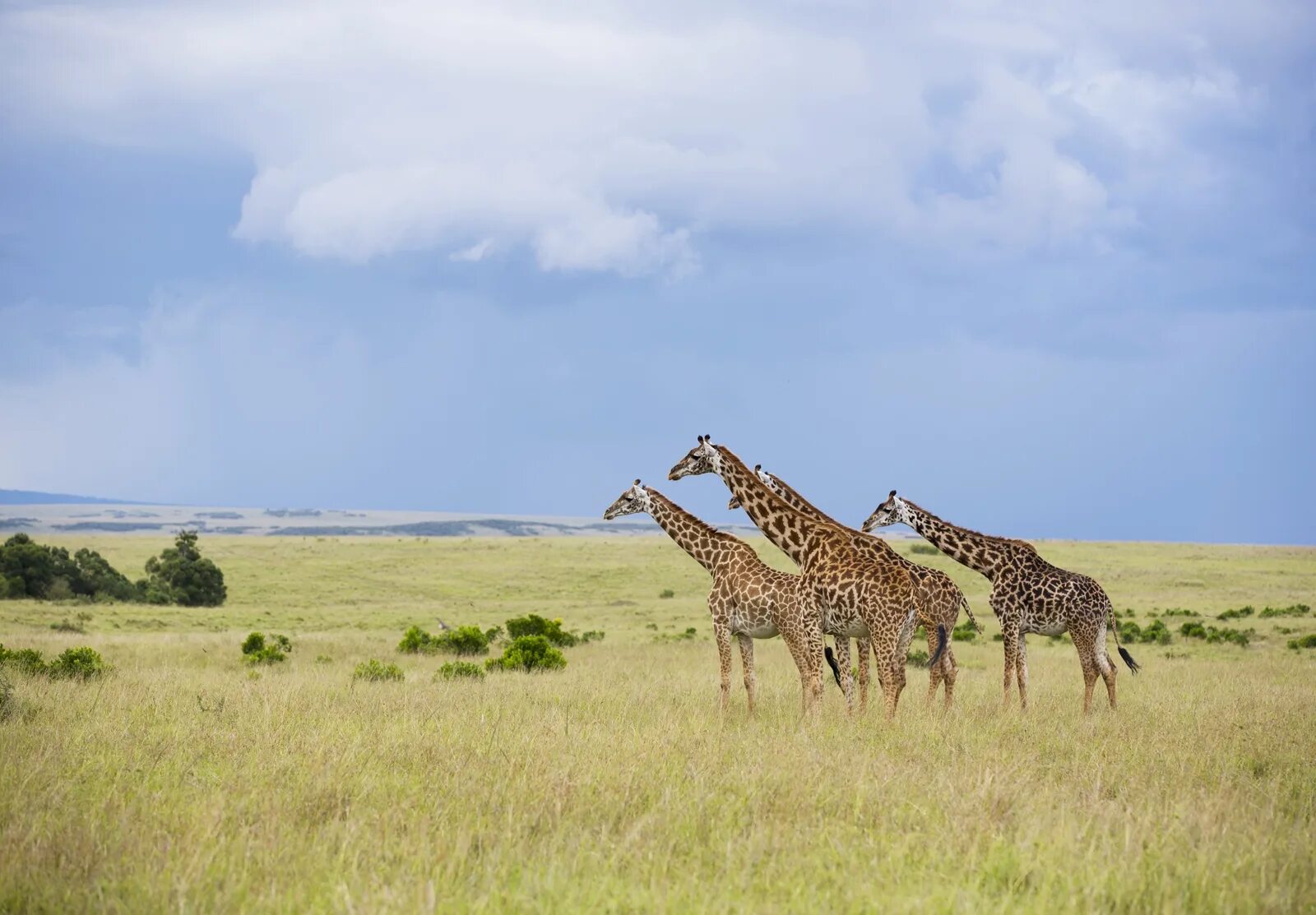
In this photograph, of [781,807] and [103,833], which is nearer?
[103,833]

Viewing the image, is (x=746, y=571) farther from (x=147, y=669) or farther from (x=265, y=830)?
(x=147, y=669)

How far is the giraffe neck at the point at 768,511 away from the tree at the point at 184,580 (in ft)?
141

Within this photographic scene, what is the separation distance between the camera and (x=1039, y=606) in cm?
1402

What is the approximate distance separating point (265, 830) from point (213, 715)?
554cm

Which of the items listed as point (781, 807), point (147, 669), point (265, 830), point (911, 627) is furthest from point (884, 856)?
point (147, 669)

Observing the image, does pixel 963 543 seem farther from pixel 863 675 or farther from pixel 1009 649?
pixel 863 675

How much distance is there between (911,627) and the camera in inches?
481

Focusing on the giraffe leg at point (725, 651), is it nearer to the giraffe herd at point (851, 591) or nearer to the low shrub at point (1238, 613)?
the giraffe herd at point (851, 591)

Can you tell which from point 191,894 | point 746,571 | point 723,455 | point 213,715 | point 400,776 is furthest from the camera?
point 723,455

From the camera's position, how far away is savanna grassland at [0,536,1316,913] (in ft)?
18.6

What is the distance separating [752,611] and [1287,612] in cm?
3385

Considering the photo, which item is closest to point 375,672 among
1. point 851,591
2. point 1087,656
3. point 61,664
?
point 61,664

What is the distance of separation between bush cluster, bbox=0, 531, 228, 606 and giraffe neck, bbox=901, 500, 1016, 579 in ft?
144

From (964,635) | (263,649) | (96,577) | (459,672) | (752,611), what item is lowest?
(964,635)
